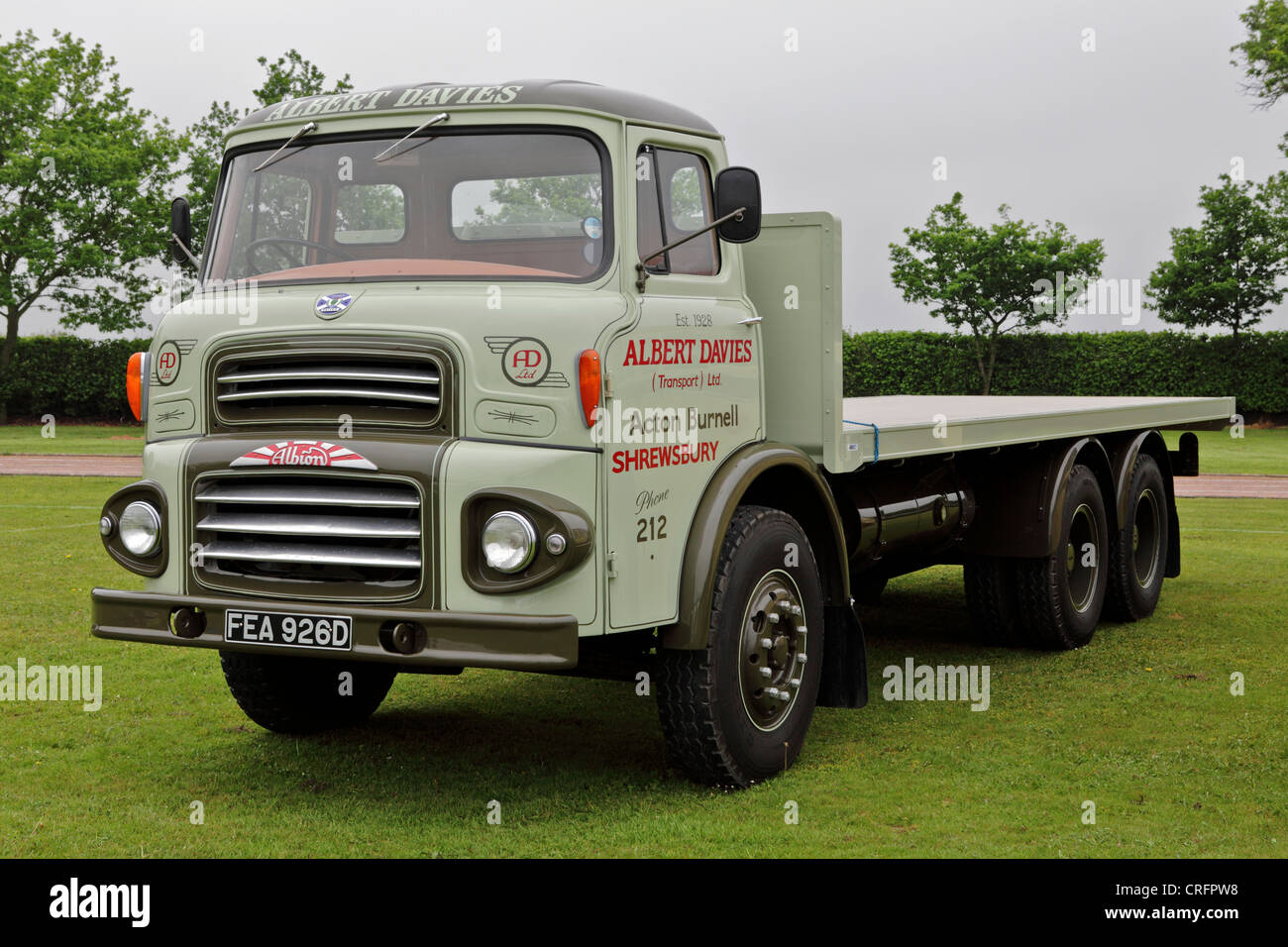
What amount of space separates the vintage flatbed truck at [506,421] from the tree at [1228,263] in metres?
39.3

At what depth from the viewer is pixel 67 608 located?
1027cm

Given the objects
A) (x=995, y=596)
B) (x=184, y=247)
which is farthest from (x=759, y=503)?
(x=995, y=596)

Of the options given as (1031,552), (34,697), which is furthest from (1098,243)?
(34,697)

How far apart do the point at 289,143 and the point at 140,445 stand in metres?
26.2

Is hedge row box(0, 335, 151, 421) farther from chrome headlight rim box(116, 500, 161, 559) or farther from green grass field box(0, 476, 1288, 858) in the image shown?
A: chrome headlight rim box(116, 500, 161, 559)

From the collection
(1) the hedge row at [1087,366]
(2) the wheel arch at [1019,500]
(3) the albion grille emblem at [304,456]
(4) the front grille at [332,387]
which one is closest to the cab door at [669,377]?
(4) the front grille at [332,387]

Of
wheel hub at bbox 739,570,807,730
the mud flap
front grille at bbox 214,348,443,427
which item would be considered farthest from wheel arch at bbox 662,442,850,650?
front grille at bbox 214,348,443,427

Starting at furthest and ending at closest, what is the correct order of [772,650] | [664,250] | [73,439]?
[73,439]
[772,650]
[664,250]

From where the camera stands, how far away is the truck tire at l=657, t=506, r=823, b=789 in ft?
18.8

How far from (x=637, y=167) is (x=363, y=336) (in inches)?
52.7

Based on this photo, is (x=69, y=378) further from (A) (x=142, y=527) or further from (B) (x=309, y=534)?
(B) (x=309, y=534)

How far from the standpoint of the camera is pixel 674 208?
605cm

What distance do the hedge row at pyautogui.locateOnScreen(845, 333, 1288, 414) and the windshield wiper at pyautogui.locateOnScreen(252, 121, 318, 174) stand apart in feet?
107

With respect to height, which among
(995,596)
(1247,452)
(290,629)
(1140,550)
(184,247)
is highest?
(184,247)
